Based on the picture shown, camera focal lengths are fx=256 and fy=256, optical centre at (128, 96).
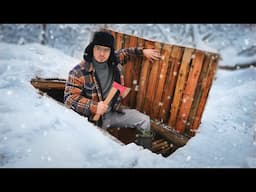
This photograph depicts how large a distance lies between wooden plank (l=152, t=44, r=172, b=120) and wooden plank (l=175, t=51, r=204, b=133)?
1.25 feet

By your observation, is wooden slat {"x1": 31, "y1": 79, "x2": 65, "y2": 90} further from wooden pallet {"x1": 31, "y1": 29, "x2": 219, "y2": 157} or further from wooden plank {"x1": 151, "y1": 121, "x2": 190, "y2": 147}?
wooden plank {"x1": 151, "y1": 121, "x2": 190, "y2": 147}

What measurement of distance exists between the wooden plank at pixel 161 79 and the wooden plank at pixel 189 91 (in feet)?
1.25

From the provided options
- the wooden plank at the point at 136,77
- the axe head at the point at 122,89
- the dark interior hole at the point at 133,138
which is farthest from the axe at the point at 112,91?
the dark interior hole at the point at 133,138

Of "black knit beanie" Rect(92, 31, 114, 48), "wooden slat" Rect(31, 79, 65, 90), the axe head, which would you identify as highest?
"black knit beanie" Rect(92, 31, 114, 48)

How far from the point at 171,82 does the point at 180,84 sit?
159 mm

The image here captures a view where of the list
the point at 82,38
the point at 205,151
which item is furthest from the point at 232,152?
the point at 82,38

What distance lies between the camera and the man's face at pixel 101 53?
12.0 feet

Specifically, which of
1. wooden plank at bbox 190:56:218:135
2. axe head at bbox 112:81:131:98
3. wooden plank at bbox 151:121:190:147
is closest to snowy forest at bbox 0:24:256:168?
wooden plank at bbox 190:56:218:135

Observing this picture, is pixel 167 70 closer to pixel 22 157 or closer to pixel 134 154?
pixel 134 154

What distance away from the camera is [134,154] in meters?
2.64

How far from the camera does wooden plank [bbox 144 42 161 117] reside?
387cm

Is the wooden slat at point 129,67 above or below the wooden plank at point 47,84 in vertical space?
above

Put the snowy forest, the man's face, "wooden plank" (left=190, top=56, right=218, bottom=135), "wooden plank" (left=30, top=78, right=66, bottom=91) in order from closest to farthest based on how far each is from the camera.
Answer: the snowy forest, "wooden plank" (left=190, top=56, right=218, bottom=135), the man's face, "wooden plank" (left=30, top=78, right=66, bottom=91)

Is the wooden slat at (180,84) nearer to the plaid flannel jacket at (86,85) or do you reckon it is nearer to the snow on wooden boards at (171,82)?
the snow on wooden boards at (171,82)
